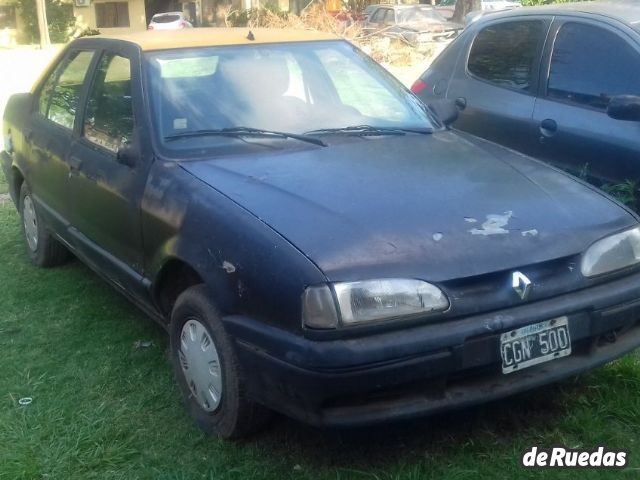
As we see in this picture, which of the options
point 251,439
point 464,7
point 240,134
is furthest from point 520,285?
point 464,7

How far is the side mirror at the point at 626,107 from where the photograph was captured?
14.5 ft

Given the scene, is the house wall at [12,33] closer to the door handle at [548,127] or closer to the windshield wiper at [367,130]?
the door handle at [548,127]

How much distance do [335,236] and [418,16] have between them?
23777mm

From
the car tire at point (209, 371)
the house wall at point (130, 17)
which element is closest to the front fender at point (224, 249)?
the car tire at point (209, 371)

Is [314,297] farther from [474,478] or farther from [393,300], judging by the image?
[474,478]

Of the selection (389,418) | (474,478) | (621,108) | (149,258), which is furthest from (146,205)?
(621,108)

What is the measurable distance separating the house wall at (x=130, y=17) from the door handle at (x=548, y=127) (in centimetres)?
3742

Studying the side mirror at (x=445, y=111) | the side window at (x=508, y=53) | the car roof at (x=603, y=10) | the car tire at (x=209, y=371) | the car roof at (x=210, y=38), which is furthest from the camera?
the side window at (x=508, y=53)

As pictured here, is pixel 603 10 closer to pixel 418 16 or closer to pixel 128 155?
pixel 128 155

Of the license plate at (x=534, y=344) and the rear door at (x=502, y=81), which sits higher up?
the rear door at (x=502, y=81)

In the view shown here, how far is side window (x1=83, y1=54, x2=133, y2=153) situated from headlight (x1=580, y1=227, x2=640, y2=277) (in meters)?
2.17

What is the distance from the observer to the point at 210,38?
4.40 meters

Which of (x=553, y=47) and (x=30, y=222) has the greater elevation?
(x=553, y=47)

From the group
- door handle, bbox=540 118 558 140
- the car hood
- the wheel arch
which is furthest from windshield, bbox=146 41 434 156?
door handle, bbox=540 118 558 140
